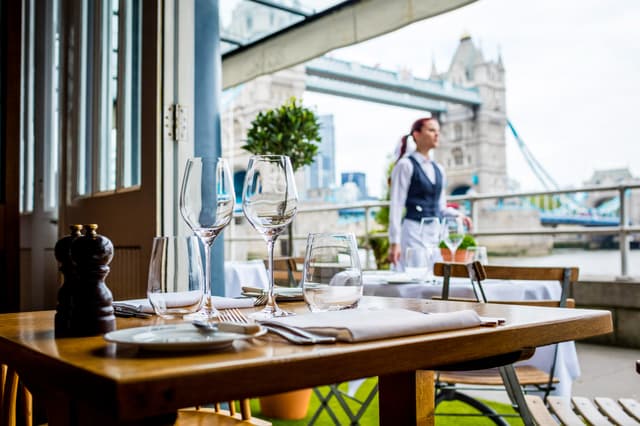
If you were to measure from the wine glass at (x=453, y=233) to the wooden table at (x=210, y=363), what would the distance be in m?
1.47

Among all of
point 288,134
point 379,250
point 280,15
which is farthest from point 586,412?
point 379,250

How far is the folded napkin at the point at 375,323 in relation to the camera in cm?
62

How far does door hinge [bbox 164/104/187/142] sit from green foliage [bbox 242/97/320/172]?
3388 millimetres

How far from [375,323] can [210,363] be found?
20 cm

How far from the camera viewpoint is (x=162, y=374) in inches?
18.1

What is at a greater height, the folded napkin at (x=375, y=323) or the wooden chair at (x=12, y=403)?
the folded napkin at (x=375, y=323)

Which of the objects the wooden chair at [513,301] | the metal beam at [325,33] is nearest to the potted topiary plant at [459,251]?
the wooden chair at [513,301]

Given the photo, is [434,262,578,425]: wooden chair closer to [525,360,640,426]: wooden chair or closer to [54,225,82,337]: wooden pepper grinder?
[525,360,640,426]: wooden chair

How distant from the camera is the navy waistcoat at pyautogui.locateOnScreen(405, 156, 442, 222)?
11.4 feet

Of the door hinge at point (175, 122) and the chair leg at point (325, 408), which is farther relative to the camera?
the chair leg at point (325, 408)

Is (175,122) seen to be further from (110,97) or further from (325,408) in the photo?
(325,408)

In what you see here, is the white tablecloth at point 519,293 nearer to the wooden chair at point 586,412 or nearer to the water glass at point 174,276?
the wooden chair at point 586,412

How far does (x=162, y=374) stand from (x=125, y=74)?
1886mm

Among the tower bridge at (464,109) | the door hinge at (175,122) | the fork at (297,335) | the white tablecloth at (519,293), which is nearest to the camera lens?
the fork at (297,335)
